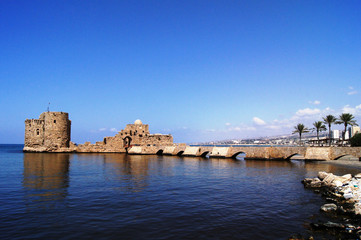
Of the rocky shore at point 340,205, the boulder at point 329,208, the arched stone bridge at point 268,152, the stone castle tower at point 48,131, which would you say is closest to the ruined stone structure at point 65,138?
the stone castle tower at point 48,131

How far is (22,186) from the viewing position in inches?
609

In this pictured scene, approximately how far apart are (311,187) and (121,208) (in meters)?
11.3

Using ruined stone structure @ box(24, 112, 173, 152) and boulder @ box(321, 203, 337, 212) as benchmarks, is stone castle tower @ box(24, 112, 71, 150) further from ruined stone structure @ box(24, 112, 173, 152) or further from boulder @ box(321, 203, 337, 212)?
boulder @ box(321, 203, 337, 212)

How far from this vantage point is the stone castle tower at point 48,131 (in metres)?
48.7

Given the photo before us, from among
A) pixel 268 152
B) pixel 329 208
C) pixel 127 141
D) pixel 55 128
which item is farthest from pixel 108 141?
pixel 329 208

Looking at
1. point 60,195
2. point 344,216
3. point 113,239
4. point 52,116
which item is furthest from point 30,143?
point 344,216

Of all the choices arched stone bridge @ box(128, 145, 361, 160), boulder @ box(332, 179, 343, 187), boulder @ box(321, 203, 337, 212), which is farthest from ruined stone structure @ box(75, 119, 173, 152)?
boulder @ box(321, 203, 337, 212)

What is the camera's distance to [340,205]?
35.2 feet

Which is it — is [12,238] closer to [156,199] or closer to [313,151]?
[156,199]

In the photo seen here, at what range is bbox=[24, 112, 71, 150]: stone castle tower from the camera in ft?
160

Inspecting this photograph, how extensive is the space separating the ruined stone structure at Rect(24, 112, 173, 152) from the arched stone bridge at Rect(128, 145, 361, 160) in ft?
12.6

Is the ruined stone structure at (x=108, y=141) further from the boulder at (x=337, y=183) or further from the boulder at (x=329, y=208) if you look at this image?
the boulder at (x=329, y=208)

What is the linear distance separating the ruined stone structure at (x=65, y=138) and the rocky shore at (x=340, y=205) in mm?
35679

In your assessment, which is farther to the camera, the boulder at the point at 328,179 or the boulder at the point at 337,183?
the boulder at the point at 328,179
